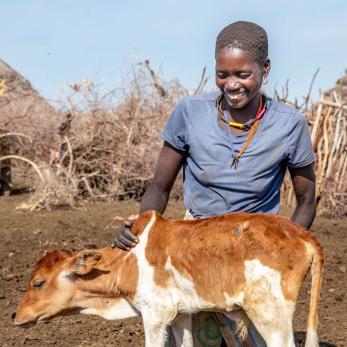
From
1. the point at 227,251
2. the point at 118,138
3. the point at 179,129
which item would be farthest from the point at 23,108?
the point at 227,251

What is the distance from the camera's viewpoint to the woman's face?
4.13m

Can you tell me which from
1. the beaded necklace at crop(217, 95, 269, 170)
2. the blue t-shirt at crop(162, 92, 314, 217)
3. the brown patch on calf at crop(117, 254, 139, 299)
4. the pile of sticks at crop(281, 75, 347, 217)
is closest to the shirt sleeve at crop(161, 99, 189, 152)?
the blue t-shirt at crop(162, 92, 314, 217)

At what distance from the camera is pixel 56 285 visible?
167 inches

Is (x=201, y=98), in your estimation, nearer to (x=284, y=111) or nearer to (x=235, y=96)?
(x=235, y=96)

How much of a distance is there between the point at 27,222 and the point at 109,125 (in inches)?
139

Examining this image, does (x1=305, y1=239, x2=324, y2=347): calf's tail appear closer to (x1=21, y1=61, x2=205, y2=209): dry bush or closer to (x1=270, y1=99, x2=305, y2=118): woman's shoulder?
(x1=270, y1=99, x2=305, y2=118): woman's shoulder

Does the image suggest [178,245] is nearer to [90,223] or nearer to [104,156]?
[90,223]

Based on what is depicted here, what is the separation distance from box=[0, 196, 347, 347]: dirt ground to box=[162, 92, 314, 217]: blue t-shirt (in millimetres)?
2035

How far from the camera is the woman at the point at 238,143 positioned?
416cm

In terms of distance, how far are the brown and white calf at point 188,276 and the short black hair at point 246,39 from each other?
2.66 ft

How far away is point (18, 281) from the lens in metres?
8.31

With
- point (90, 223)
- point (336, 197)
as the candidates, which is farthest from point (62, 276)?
point (336, 197)

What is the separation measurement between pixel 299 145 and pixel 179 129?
2.00 feet

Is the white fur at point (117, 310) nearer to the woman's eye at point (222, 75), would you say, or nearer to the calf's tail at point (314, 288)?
the calf's tail at point (314, 288)
